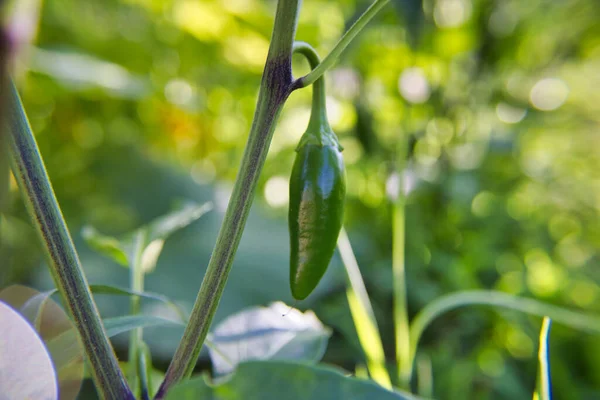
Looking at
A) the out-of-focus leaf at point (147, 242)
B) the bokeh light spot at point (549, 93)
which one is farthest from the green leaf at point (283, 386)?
the bokeh light spot at point (549, 93)

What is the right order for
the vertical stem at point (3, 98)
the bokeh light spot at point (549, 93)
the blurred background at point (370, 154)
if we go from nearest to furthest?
the vertical stem at point (3, 98)
the blurred background at point (370, 154)
the bokeh light spot at point (549, 93)

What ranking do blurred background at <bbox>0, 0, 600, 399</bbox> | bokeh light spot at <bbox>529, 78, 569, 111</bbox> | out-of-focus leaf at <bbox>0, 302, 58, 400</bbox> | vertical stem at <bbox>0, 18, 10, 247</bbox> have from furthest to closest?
bokeh light spot at <bbox>529, 78, 569, 111</bbox> < blurred background at <bbox>0, 0, 600, 399</bbox> < out-of-focus leaf at <bbox>0, 302, 58, 400</bbox> < vertical stem at <bbox>0, 18, 10, 247</bbox>

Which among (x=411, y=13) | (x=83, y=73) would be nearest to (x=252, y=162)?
(x=411, y=13)

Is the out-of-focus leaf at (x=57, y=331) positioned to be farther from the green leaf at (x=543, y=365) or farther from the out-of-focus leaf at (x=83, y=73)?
the out-of-focus leaf at (x=83, y=73)

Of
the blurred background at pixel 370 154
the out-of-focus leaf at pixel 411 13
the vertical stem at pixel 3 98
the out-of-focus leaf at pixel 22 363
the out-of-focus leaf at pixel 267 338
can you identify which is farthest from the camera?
the blurred background at pixel 370 154

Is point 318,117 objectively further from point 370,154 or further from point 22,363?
point 370,154

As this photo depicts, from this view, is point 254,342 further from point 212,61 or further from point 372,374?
point 212,61

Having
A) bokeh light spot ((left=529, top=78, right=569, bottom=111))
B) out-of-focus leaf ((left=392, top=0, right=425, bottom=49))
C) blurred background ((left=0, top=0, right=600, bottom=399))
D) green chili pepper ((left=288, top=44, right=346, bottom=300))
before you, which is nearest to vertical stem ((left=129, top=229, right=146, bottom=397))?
green chili pepper ((left=288, top=44, right=346, bottom=300))

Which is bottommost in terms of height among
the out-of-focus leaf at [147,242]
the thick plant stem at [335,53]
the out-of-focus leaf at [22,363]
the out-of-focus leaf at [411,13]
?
the out-of-focus leaf at [22,363]

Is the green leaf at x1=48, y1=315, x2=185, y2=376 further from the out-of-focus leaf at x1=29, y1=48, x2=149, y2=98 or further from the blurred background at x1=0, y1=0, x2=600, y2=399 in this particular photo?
the out-of-focus leaf at x1=29, y1=48, x2=149, y2=98
